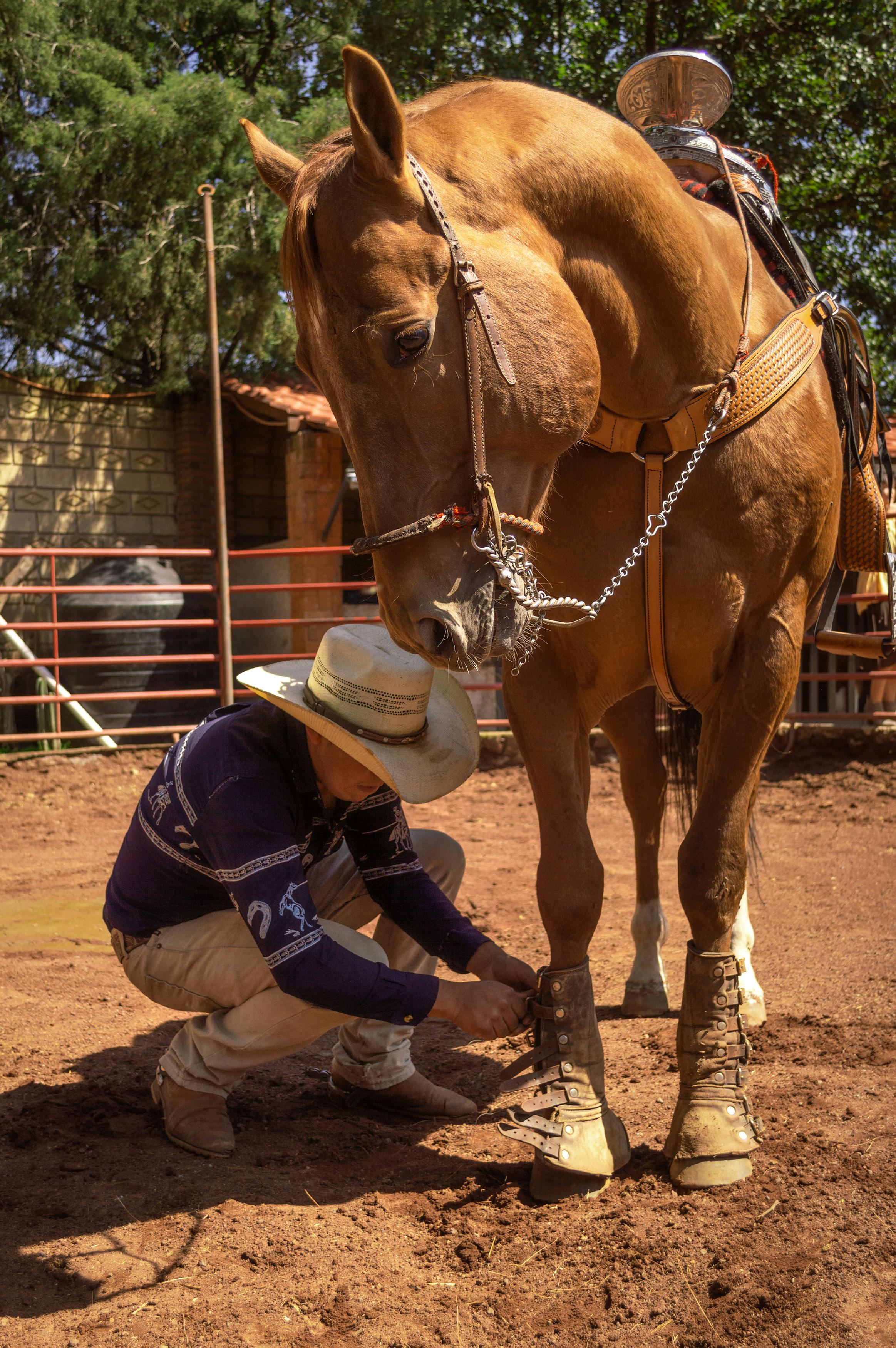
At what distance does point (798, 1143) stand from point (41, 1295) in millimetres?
1536

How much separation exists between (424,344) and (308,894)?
45.0 inches

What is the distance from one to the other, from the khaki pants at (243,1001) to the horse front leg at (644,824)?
95 centimetres

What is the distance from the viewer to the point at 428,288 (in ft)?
5.85

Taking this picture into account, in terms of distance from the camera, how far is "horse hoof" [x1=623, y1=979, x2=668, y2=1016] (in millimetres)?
3438

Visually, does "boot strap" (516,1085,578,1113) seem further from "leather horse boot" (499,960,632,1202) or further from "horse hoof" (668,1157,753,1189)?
"horse hoof" (668,1157,753,1189)

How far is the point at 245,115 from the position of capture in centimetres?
1180

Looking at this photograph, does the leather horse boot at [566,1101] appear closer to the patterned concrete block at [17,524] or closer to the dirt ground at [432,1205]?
the dirt ground at [432,1205]

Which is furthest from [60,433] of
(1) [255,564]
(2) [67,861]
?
(2) [67,861]

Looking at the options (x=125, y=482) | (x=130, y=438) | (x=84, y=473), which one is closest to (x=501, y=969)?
(x=84, y=473)

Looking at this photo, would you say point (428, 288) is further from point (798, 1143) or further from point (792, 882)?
point (792, 882)

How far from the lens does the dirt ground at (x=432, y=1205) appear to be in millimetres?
1821

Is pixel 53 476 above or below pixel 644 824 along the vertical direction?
above

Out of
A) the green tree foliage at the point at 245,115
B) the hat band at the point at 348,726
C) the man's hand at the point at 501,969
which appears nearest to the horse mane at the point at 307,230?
the hat band at the point at 348,726

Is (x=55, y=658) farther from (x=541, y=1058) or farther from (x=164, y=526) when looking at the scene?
(x=541, y=1058)
